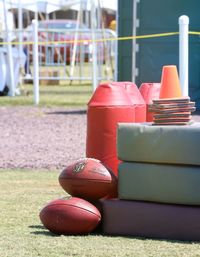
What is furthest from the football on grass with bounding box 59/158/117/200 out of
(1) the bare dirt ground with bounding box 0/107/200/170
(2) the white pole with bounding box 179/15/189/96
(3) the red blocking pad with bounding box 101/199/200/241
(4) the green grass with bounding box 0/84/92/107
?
(4) the green grass with bounding box 0/84/92/107

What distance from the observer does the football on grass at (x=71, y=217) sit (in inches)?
240

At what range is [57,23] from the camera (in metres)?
38.0

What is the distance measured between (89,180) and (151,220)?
523 mm

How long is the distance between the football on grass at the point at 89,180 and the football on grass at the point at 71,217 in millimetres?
101

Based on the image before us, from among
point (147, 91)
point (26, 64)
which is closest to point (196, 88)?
point (147, 91)

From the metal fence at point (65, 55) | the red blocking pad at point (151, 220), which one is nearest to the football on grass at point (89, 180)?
the red blocking pad at point (151, 220)

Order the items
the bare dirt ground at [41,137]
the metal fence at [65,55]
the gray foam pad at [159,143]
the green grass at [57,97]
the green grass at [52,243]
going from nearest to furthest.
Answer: the green grass at [52,243] → the gray foam pad at [159,143] → the bare dirt ground at [41,137] → the green grass at [57,97] → the metal fence at [65,55]

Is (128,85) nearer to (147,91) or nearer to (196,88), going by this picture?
(147,91)

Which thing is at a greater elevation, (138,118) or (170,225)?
(138,118)

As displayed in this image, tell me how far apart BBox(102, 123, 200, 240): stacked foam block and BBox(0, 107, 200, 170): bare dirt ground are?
12.2 feet

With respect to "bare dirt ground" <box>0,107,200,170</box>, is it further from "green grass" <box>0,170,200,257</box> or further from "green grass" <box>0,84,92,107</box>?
"green grass" <box>0,170,200,257</box>

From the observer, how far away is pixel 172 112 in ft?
20.2

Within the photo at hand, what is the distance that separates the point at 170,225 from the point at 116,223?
16.2 inches

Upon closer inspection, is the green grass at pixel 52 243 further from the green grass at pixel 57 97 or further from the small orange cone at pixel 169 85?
the green grass at pixel 57 97
